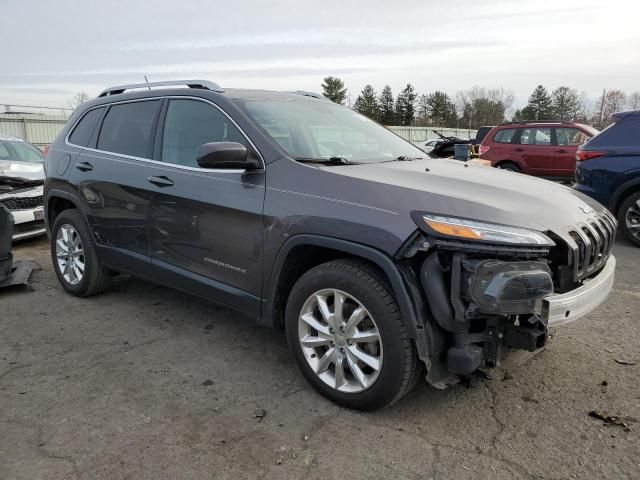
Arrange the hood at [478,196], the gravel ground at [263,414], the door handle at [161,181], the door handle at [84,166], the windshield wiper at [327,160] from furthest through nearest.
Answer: the door handle at [84,166] < the door handle at [161,181] < the windshield wiper at [327,160] < the hood at [478,196] < the gravel ground at [263,414]

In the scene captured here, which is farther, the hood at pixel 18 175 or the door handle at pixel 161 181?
the hood at pixel 18 175

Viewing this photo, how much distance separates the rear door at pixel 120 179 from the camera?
160 inches

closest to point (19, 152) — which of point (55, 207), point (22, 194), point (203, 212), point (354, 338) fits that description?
point (22, 194)

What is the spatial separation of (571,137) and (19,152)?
1098 centimetres

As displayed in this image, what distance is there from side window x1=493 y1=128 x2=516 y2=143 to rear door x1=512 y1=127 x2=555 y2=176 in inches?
8.2

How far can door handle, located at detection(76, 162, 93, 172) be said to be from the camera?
457cm

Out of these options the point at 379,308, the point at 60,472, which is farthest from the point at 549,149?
the point at 60,472

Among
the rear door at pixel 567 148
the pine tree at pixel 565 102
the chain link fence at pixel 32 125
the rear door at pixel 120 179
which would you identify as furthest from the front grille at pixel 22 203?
the pine tree at pixel 565 102

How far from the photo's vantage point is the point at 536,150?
12.2m

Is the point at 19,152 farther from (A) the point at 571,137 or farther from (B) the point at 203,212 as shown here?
(A) the point at 571,137

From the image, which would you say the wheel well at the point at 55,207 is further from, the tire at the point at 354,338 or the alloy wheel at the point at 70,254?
the tire at the point at 354,338

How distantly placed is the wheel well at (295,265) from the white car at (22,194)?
5.06 meters

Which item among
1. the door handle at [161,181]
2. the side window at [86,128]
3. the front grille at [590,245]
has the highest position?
the side window at [86,128]

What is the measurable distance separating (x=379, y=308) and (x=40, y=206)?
6.16 metres
